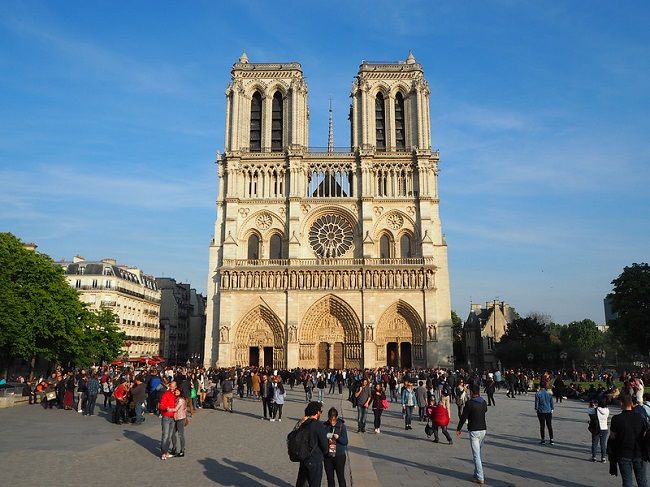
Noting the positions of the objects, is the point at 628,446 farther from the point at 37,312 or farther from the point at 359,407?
the point at 37,312

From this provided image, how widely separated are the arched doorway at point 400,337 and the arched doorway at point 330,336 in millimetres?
1798

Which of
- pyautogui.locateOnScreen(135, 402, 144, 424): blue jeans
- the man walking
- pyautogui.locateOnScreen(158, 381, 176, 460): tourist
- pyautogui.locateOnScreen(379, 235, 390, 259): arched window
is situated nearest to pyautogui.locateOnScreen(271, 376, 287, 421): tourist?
pyautogui.locateOnScreen(135, 402, 144, 424): blue jeans

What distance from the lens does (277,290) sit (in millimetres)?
42281

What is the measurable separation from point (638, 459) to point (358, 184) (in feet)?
127

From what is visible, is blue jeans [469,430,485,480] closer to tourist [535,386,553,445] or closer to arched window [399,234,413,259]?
tourist [535,386,553,445]

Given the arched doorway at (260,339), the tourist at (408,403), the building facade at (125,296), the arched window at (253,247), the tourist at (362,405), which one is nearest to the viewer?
the tourist at (362,405)

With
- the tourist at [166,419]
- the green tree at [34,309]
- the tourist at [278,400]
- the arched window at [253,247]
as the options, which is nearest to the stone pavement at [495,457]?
the tourist at [278,400]

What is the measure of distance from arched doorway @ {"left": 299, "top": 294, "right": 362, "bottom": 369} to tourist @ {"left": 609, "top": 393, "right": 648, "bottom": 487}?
34.9 metres

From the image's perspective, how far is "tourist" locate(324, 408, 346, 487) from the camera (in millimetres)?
7176

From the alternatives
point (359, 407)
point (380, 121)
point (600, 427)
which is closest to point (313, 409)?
point (600, 427)

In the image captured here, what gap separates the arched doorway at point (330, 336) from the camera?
41906mm

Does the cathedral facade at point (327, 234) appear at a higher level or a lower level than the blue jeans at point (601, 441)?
higher

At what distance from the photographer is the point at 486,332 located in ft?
205

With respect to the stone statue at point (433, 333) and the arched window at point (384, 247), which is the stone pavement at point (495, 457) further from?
the arched window at point (384, 247)
